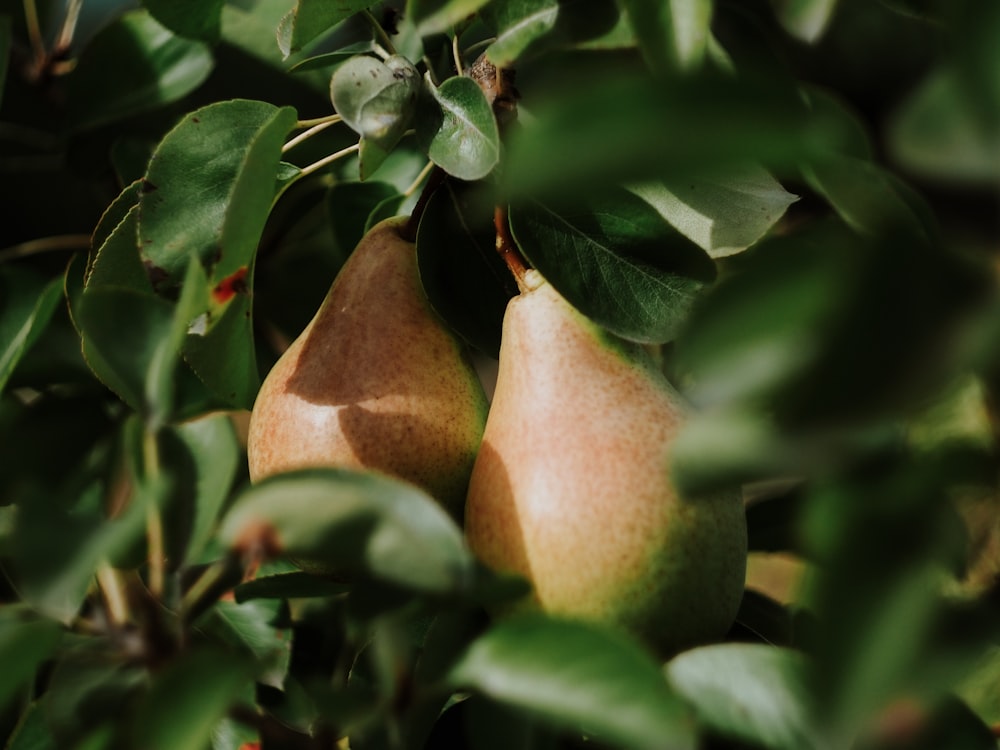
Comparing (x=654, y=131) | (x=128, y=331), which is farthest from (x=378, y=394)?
(x=654, y=131)

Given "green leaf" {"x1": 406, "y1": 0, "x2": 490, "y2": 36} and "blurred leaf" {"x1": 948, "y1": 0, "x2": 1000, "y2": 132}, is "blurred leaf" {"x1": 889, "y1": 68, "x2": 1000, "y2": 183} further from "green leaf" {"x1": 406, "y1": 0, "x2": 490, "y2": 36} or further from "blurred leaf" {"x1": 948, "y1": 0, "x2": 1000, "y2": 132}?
"green leaf" {"x1": 406, "y1": 0, "x2": 490, "y2": 36}

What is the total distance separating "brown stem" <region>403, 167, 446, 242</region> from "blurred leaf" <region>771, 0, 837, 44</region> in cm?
29

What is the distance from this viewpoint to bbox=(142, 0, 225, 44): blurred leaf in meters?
0.85

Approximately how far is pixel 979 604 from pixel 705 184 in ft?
1.32

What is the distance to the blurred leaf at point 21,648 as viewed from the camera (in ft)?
1.42

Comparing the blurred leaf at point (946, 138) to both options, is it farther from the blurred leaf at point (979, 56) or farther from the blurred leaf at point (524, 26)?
the blurred leaf at point (524, 26)

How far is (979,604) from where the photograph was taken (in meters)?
0.37

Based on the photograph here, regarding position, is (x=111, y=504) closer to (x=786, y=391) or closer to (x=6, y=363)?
(x=6, y=363)

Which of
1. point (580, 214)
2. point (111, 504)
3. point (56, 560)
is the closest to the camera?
point (56, 560)

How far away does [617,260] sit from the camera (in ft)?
2.24

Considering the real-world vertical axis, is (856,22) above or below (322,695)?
below

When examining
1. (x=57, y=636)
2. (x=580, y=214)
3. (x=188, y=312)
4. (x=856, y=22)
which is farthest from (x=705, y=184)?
(x=856, y=22)

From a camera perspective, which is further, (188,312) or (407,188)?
(407,188)

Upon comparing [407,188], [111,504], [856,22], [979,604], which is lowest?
[856,22]
